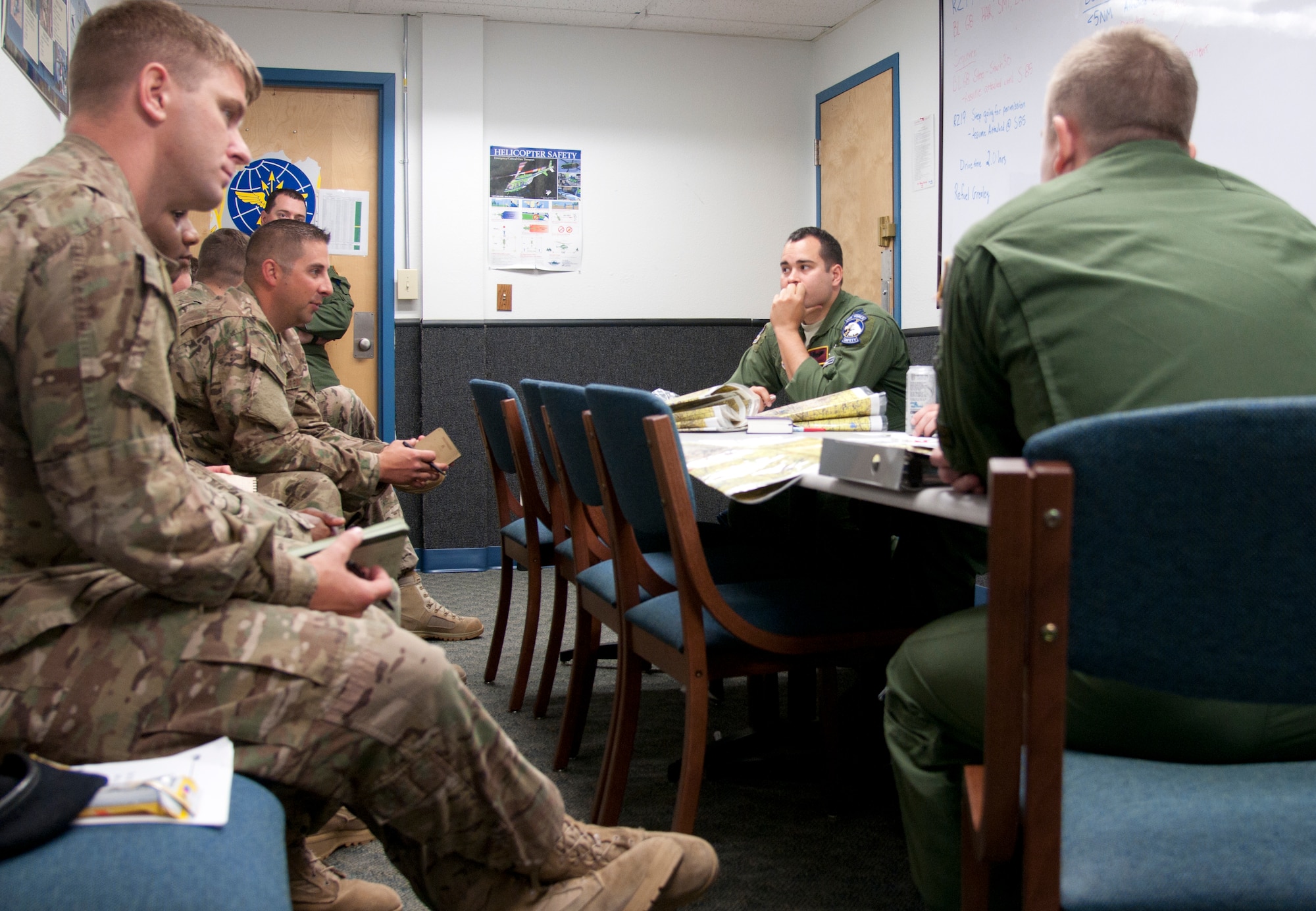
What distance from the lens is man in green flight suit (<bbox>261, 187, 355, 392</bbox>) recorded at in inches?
165

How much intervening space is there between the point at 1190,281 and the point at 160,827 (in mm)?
1032

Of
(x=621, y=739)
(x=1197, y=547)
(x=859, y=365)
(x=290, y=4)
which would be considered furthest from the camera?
(x=290, y=4)

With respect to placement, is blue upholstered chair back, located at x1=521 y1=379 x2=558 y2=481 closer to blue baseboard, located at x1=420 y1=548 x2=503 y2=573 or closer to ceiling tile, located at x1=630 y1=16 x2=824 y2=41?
blue baseboard, located at x1=420 y1=548 x2=503 y2=573

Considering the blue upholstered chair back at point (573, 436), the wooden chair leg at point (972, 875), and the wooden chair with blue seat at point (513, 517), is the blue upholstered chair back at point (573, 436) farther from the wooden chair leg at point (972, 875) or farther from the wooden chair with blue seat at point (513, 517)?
the wooden chair leg at point (972, 875)

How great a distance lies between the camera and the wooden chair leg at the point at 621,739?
1797 millimetres

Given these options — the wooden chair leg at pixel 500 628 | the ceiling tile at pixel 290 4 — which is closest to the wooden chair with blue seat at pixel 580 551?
the wooden chair leg at pixel 500 628

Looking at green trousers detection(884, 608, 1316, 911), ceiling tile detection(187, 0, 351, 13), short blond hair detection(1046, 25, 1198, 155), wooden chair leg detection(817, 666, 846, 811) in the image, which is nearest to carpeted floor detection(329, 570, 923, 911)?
wooden chair leg detection(817, 666, 846, 811)

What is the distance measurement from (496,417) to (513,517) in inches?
16.5

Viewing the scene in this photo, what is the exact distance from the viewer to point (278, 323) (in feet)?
9.16

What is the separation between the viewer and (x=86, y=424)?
2.95ft

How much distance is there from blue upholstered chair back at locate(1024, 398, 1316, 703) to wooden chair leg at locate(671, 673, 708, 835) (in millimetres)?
914

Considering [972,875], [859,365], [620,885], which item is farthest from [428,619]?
[972,875]

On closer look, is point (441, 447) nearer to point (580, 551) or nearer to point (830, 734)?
point (580, 551)

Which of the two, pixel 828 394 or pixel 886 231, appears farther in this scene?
pixel 886 231
